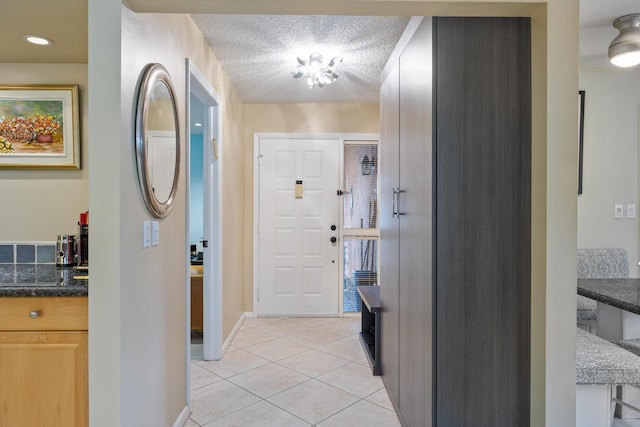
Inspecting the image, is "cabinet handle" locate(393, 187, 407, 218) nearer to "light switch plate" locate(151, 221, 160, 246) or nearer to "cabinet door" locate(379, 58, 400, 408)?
"cabinet door" locate(379, 58, 400, 408)

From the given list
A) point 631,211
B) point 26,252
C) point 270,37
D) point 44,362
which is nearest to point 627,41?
point 631,211

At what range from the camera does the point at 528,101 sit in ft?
5.31

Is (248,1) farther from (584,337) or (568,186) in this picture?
(584,337)

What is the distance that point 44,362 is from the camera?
1.58m

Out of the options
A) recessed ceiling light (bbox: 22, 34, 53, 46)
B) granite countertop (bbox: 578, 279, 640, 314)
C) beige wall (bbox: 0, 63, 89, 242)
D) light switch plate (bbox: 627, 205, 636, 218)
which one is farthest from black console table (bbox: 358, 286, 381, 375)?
recessed ceiling light (bbox: 22, 34, 53, 46)

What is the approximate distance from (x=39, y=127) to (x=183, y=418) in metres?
2.02

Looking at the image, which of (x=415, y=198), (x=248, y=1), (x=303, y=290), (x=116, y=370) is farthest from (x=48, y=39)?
(x=303, y=290)

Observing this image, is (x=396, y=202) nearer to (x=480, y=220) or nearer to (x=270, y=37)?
(x=480, y=220)

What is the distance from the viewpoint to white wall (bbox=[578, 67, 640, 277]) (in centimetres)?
323

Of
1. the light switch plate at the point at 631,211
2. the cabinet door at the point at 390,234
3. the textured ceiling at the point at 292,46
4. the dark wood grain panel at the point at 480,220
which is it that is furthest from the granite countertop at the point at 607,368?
the textured ceiling at the point at 292,46

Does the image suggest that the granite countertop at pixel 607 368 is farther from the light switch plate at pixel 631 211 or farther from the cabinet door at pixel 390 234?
the light switch plate at pixel 631 211

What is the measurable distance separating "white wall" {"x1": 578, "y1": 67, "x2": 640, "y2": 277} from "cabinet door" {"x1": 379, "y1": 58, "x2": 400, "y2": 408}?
6.28ft

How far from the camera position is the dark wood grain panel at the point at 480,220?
163 centimetres

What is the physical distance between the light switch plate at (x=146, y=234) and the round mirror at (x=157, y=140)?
74 millimetres
